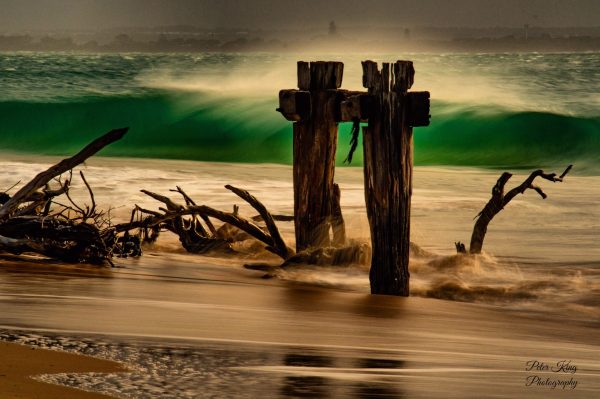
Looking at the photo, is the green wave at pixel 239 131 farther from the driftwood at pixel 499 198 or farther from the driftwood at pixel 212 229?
the driftwood at pixel 499 198

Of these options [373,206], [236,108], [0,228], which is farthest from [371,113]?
[236,108]

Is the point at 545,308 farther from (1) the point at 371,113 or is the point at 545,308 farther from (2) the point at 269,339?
(2) the point at 269,339

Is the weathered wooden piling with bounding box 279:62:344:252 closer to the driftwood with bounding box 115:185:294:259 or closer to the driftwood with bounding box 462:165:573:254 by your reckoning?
the driftwood with bounding box 115:185:294:259

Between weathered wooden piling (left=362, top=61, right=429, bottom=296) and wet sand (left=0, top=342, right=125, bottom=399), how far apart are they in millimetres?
2844

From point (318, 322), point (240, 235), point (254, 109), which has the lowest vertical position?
point (318, 322)

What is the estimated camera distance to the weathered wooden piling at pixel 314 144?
7875mm

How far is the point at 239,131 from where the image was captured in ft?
106

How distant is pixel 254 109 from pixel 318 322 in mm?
29361

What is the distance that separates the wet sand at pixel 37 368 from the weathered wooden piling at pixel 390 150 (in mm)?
2844

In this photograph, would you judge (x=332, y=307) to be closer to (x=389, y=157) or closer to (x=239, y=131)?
(x=389, y=157)

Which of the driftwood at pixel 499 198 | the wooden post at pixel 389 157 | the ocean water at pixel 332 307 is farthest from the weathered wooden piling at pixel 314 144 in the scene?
the driftwood at pixel 499 198

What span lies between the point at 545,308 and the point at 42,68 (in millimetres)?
45332

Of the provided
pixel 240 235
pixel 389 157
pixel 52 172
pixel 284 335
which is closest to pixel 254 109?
pixel 240 235

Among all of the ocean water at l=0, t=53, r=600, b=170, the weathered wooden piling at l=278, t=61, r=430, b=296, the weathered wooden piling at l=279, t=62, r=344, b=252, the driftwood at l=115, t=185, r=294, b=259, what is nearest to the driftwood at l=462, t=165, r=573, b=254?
the weathered wooden piling at l=279, t=62, r=344, b=252
